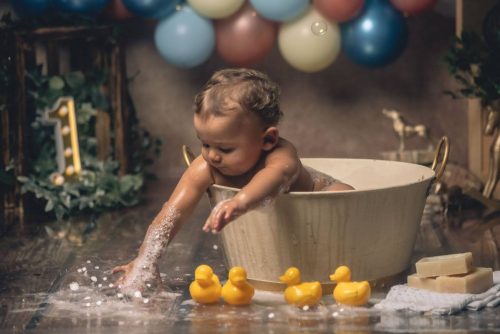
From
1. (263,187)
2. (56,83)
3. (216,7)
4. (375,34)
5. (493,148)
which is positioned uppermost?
(216,7)

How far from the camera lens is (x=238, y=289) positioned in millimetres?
1932

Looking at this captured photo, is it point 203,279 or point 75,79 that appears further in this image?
point 75,79

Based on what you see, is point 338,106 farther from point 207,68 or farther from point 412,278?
point 412,278

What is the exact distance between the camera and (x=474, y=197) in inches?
116

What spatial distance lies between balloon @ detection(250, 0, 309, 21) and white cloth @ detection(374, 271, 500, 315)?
1519 mm

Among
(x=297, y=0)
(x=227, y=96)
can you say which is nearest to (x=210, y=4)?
(x=297, y=0)

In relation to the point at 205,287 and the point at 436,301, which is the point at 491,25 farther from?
the point at 205,287

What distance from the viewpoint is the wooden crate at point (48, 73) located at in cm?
307

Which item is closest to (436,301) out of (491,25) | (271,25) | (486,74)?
(486,74)

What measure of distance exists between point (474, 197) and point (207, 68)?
1.32 metres

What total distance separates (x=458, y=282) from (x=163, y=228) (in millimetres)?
602

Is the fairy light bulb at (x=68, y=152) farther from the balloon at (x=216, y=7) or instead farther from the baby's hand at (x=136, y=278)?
the baby's hand at (x=136, y=278)

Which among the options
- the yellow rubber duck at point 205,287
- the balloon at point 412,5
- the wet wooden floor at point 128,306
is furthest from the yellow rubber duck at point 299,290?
the balloon at point 412,5

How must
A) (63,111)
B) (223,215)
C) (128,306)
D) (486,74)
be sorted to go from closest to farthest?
1. (223,215)
2. (128,306)
3. (486,74)
4. (63,111)
